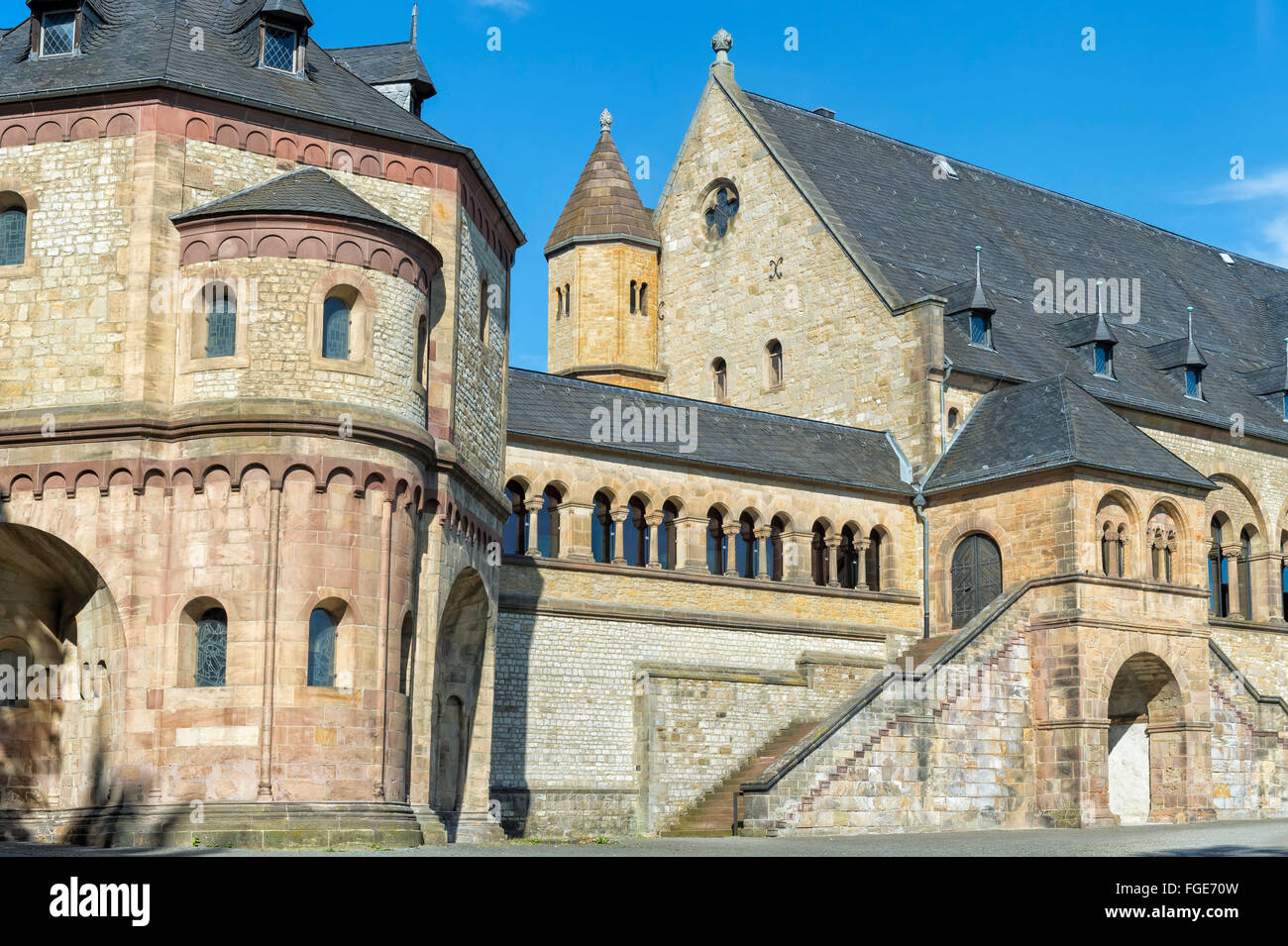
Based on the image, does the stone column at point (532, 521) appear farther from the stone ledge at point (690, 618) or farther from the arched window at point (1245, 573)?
the arched window at point (1245, 573)

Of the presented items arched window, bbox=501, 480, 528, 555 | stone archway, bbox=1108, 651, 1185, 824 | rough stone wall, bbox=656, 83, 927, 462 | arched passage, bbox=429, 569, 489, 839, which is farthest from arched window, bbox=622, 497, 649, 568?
stone archway, bbox=1108, 651, 1185, 824

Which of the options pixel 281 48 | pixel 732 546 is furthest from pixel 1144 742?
pixel 281 48

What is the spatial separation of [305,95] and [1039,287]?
88.5 feet

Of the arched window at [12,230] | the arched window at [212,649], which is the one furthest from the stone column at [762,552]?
the arched window at [12,230]

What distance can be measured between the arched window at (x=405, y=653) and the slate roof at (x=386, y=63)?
31.0 ft

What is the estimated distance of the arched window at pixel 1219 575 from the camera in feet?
150

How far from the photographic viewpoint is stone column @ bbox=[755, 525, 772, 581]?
121ft

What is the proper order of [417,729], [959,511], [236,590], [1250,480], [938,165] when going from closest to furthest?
[236,590], [417,729], [959,511], [1250,480], [938,165]

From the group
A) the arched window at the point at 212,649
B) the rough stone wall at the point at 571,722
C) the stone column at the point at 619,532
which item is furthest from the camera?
the stone column at the point at 619,532

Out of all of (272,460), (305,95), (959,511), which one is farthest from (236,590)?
(959,511)

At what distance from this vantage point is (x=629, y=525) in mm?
35656

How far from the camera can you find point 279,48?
1037 inches

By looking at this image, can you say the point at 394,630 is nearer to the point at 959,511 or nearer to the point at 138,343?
the point at 138,343

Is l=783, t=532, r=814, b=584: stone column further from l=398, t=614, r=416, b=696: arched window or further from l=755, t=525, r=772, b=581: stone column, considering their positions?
l=398, t=614, r=416, b=696: arched window
